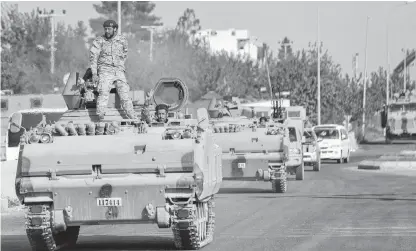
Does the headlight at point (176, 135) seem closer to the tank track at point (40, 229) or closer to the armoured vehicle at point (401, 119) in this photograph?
the tank track at point (40, 229)

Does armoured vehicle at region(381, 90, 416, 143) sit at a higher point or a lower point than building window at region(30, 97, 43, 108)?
lower

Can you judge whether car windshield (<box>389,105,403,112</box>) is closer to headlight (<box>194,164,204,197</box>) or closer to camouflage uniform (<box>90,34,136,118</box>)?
camouflage uniform (<box>90,34,136,118</box>)

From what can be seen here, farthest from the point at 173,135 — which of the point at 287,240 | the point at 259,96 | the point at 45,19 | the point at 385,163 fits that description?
the point at 259,96

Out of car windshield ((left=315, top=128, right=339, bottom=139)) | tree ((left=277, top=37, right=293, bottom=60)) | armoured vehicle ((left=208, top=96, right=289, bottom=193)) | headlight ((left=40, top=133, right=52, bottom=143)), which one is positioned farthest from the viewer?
tree ((left=277, top=37, right=293, bottom=60))

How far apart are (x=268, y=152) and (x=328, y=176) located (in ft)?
30.9

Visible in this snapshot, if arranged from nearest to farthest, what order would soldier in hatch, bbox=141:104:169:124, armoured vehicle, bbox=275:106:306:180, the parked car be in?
soldier in hatch, bbox=141:104:169:124 < armoured vehicle, bbox=275:106:306:180 < the parked car

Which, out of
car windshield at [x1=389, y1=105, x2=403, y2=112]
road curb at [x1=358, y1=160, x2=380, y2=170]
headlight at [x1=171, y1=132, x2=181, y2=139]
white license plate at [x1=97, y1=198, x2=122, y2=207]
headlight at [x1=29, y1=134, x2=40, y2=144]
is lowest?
road curb at [x1=358, y1=160, x2=380, y2=170]

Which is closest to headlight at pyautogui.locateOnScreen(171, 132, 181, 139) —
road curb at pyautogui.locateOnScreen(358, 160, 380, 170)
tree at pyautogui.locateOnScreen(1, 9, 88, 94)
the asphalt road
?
the asphalt road

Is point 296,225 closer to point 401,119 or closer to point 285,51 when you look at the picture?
point 401,119

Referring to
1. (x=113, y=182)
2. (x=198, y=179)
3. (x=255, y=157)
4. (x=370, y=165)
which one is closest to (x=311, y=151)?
(x=370, y=165)

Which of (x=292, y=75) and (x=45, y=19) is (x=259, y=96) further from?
(x=45, y=19)

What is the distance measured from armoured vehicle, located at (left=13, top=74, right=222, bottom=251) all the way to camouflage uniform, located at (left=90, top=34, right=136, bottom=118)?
6.17ft

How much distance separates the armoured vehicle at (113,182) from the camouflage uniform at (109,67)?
1881 millimetres

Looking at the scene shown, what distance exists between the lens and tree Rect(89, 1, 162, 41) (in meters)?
91.7
